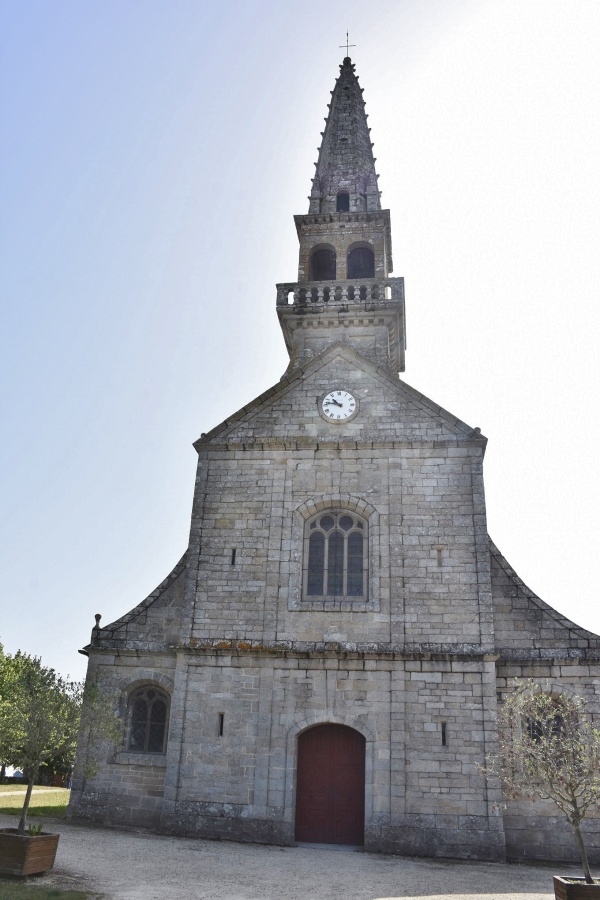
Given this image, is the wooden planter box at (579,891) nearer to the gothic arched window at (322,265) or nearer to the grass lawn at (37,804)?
the grass lawn at (37,804)

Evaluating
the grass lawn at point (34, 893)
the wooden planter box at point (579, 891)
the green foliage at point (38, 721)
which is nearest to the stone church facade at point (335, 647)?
the green foliage at point (38, 721)

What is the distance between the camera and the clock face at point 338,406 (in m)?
19.1

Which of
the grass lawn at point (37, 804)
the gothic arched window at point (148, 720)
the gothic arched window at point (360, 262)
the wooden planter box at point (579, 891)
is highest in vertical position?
the gothic arched window at point (360, 262)

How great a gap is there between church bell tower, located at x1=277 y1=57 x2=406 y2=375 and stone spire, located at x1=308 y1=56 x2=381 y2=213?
0.04m

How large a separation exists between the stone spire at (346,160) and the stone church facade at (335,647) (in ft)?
25.6

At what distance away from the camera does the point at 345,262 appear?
76.1 ft

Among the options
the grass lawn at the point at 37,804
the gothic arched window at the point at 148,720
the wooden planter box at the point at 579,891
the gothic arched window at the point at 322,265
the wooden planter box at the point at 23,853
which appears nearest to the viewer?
the wooden planter box at the point at 579,891

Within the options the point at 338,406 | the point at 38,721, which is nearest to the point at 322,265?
the point at 338,406

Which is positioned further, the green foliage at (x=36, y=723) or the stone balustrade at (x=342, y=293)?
the stone balustrade at (x=342, y=293)

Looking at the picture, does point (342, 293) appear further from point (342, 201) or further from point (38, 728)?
point (38, 728)

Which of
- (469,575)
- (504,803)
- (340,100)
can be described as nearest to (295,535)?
(469,575)

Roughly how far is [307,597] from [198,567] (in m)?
2.80

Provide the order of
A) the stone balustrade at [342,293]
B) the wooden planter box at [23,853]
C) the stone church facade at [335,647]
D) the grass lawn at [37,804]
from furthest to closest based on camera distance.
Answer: the stone balustrade at [342,293]
the grass lawn at [37,804]
the stone church facade at [335,647]
the wooden planter box at [23,853]

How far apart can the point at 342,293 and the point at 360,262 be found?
304 centimetres
